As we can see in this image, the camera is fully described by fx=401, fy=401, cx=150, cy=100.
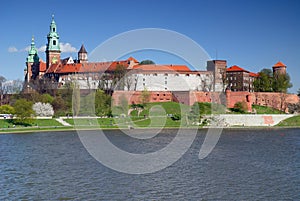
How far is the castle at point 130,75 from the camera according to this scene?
56.3 metres

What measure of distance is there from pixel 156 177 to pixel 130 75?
42595mm

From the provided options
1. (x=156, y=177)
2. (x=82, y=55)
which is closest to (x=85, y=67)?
(x=82, y=55)

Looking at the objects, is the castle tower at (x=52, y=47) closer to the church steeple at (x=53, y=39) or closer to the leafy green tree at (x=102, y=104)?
the church steeple at (x=53, y=39)

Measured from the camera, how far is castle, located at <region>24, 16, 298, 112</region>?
5634cm

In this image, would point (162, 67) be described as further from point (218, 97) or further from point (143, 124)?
point (143, 124)

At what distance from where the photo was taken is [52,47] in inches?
2537

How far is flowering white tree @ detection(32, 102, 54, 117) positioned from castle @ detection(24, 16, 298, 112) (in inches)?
424

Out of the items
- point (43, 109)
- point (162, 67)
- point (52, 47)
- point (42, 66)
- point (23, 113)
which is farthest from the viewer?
point (42, 66)

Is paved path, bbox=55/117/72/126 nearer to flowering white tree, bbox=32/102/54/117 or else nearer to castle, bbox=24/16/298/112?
flowering white tree, bbox=32/102/54/117

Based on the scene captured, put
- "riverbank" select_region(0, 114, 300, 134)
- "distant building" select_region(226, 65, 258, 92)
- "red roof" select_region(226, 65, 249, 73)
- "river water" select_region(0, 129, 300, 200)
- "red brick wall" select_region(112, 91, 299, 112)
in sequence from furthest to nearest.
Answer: "red roof" select_region(226, 65, 249, 73)
"distant building" select_region(226, 65, 258, 92)
"red brick wall" select_region(112, 91, 299, 112)
"riverbank" select_region(0, 114, 300, 134)
"river water" select_region(0, 129, 300, 200)

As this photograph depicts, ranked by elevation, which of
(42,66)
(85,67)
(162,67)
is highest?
(42,66)

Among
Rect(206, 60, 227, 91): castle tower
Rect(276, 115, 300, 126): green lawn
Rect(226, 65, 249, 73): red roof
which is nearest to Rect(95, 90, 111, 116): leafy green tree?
Rect(276, 115, 300, 126): green lawn

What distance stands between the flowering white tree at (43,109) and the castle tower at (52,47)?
22.9 metres

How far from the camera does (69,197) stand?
42.3 ft
